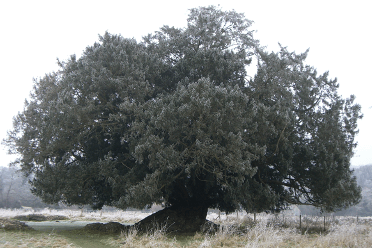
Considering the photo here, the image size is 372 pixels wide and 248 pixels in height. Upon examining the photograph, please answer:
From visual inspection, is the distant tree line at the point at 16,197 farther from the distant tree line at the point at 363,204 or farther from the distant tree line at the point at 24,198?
the distant tree line at the point at 363,204

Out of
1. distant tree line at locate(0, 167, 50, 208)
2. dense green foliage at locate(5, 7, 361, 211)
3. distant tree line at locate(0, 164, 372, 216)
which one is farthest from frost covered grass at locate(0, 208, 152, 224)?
distant tree line at locate(0, 167, 50, 208)

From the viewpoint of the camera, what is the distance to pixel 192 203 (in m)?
14.1

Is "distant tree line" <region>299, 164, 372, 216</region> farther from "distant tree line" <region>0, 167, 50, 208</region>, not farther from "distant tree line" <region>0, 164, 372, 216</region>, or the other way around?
"distant tree line" <region>0, 167, 50, 208</region>

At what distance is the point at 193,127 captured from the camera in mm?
9875

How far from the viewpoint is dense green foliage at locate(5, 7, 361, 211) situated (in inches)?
396

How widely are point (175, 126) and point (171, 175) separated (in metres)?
1.93

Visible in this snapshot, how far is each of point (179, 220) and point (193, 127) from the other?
5.57m

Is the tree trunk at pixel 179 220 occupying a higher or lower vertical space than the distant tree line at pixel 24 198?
higher

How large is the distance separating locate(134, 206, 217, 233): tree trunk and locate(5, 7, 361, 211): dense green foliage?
18.4 inches

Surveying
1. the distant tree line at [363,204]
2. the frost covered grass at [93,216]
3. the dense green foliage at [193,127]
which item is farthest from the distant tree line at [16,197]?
the distant tree line at [363,204]

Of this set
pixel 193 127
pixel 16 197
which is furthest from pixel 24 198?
pixel 193 127

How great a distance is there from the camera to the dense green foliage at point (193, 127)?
1005 centimetres

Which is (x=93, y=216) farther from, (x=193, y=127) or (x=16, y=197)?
(x=16, y=197)

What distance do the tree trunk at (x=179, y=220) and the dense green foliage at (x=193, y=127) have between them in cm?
47
